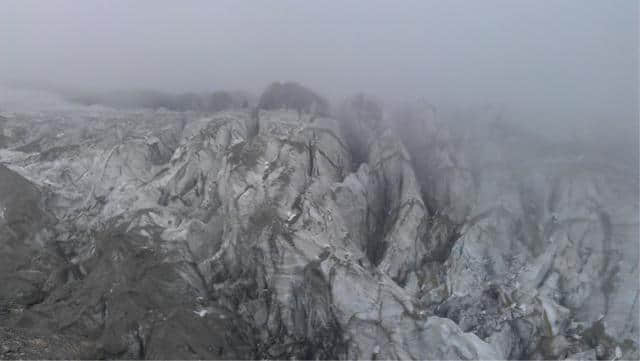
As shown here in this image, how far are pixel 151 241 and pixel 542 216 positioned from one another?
349 ft

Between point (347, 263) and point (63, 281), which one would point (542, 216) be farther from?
point (63, 281)

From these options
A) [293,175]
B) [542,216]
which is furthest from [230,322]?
[542,216]

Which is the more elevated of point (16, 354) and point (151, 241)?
point (151, 241)

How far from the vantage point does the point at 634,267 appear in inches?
7032

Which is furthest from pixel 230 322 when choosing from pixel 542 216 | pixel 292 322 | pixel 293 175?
pixel 542 216

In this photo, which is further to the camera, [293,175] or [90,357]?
[293,175]

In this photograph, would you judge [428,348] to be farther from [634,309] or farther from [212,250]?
[212,250]

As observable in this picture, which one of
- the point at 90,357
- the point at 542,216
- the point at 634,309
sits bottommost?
the point at 90,357

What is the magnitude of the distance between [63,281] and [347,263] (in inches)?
3006

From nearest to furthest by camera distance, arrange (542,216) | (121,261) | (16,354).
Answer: (16,354), (121,261), (542,216)

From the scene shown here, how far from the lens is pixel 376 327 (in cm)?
16088

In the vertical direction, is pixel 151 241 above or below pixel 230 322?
above

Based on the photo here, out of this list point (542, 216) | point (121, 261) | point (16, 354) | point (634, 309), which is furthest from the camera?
point (542, 216)

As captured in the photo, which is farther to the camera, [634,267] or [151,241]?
[151,241]
